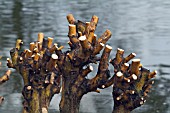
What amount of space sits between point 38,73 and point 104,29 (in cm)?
695

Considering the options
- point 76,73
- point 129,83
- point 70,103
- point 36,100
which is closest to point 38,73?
point 36,100

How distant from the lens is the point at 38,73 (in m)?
4.38

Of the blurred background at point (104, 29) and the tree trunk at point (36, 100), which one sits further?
the blurred background at point (104, 29)

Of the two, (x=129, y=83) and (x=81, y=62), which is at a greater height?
(x=81, y=62)

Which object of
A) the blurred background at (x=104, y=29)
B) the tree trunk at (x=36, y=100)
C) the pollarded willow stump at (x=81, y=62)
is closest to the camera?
the pollarded willow stump at (x=81, y=62)

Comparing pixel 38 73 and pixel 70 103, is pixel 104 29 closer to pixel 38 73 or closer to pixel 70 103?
pixel 70 103

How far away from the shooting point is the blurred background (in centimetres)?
637

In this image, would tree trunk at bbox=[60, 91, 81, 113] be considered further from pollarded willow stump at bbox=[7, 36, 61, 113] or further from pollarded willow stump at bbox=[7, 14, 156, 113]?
pollarded willow stump at bbox=[7, 36, 61, 113]

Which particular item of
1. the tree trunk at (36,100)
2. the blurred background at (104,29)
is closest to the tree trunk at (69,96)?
the tree trunk at (36,100)

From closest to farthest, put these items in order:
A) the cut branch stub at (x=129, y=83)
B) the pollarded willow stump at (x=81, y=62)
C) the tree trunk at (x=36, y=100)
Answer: the cut branch stub at (x=129, y=83) → the pollarded willow stump at (x=81, y=62) → the tree trunk at (x=36, y=100)

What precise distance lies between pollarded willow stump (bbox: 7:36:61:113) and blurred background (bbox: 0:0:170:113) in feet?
4.51

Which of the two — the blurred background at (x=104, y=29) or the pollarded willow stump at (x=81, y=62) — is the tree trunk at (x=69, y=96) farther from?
the blurred background at (x=104, y=29)

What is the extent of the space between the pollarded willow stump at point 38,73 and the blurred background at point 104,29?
4.51 feet

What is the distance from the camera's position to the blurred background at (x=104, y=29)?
637 centimetres
